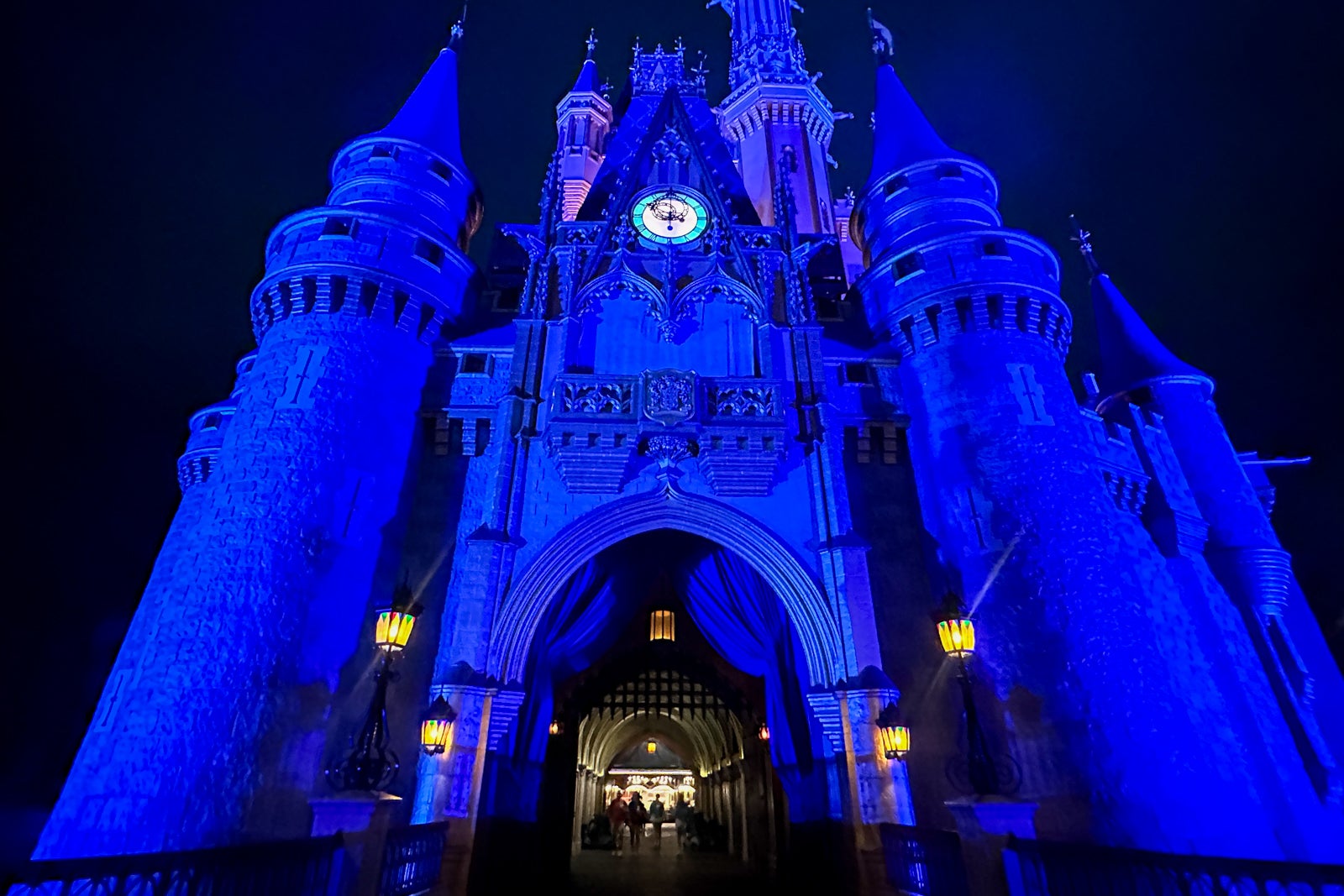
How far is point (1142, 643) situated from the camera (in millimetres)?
12328

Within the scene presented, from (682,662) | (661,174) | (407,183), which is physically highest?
(661,174)

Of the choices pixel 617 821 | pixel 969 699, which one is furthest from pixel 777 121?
pixel 617 821

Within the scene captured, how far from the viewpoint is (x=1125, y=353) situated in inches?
808

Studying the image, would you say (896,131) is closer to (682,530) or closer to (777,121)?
(777,121)

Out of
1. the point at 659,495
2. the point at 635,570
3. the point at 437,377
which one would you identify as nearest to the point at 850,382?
the point at 659,495

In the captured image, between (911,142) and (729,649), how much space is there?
15984 millimetres

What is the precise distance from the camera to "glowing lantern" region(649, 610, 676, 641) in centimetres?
1725

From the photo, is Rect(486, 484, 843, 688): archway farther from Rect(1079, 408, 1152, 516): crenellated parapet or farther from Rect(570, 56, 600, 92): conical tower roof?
Rect(570, 56, 600, 92): conical tower roof

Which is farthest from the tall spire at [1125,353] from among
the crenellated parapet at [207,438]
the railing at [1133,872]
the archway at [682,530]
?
the crenellated parapet at [207,438]

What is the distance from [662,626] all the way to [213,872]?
1239 centimetres

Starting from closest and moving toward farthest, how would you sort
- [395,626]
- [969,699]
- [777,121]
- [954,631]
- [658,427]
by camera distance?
1. [969,699]
2. [395,626]
3. [954,631]
4. [658,427]
5. [777,121]

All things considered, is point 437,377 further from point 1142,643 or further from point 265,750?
point 1142,643

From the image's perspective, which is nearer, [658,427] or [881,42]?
[658,427]

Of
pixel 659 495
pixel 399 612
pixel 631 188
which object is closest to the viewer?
pixel 399 612
